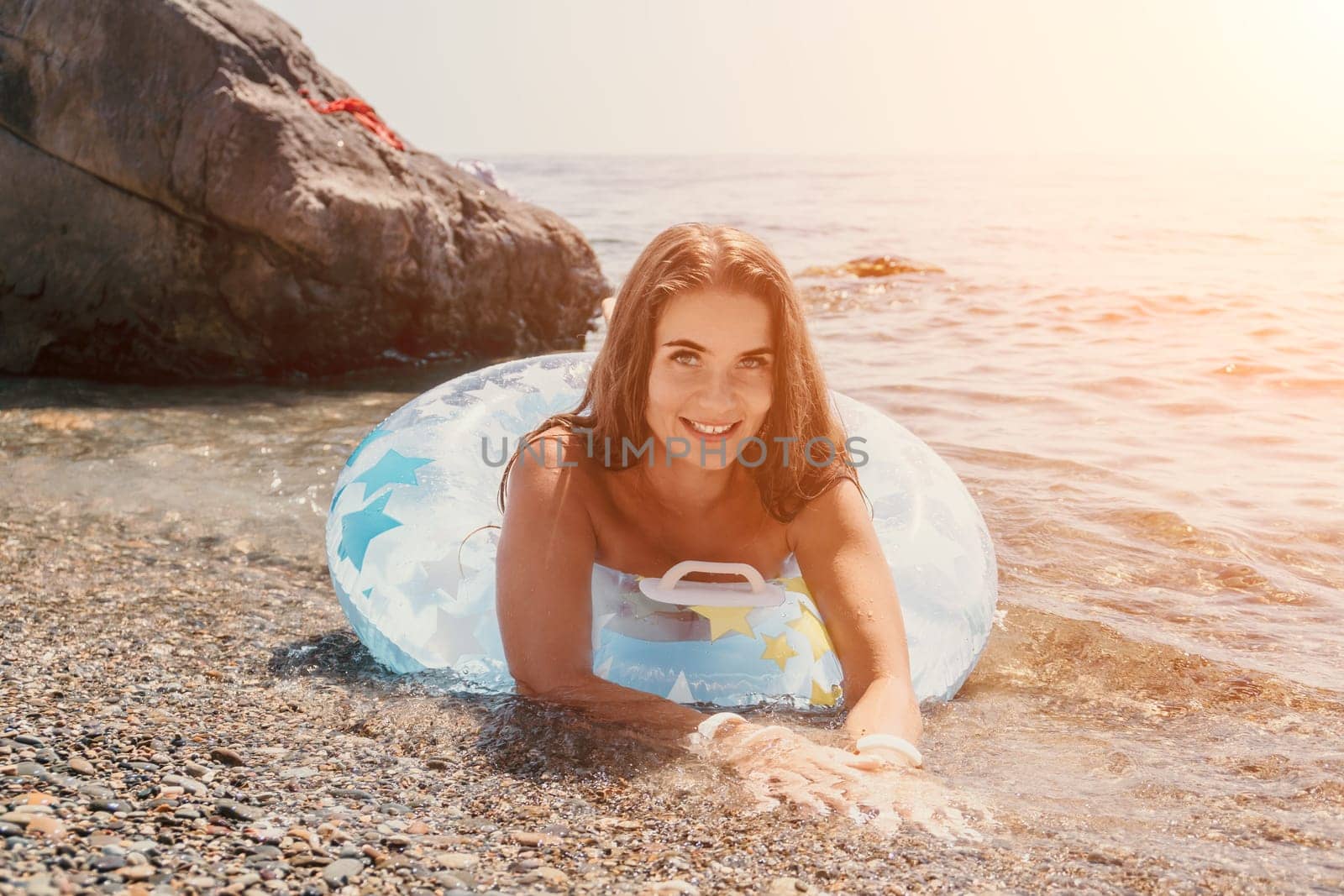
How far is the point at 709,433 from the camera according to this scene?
9.63 feet

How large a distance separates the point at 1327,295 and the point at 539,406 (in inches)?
360

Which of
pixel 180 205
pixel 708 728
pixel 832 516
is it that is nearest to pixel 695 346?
pixel 832 516

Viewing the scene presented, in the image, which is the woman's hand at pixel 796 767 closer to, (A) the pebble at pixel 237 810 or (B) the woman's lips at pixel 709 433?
(B) the woman's lips at pixel 709 433

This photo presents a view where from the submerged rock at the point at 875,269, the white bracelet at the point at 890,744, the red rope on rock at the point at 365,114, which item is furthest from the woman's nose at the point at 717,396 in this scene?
the submerged rock at the point at 875,269

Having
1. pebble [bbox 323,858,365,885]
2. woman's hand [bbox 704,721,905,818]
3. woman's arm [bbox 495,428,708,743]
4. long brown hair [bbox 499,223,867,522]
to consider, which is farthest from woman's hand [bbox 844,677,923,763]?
pebble [bbox 323,858,365,885]

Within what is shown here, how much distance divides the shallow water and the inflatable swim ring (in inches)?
12.7

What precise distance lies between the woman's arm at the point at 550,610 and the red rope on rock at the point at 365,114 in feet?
18.3

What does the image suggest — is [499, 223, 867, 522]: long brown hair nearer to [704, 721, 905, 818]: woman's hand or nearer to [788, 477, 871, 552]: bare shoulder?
[788, 477, 871, 552]: bare shoulder

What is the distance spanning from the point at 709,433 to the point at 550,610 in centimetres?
57

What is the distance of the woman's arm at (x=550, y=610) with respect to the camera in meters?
2.82

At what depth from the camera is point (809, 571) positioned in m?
3.17

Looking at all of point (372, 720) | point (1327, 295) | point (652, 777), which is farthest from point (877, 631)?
point (1327, 295)

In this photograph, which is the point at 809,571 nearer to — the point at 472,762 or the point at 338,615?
the point at 472,762

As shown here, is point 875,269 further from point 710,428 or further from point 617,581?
point 710,428
